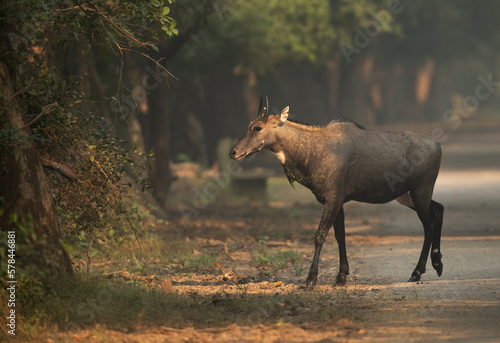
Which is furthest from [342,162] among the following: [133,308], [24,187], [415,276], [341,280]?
[24,187]

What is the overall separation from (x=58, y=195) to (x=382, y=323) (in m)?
4.25

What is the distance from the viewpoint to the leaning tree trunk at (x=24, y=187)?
30.7 ft

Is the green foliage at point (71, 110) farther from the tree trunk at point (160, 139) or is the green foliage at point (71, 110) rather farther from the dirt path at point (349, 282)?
the tree trunk at point (160, 139)

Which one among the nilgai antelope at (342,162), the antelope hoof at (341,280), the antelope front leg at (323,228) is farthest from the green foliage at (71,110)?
the antelope hoof at (341,280)

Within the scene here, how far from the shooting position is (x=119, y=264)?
14117 millimetres

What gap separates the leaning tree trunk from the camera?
9359mm

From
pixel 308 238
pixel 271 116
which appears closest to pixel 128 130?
pixel 308 238

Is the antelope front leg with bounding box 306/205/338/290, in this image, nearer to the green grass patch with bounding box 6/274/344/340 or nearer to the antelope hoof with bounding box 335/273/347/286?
the antelope hoof with bounding box 335/273/347/286

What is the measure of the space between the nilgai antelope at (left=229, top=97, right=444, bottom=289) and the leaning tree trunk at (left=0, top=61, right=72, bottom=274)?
10.5 feet

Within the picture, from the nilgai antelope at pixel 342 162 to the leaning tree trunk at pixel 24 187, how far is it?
3191mm

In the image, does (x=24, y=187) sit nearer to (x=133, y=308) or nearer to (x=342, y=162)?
(x=133, y=308)

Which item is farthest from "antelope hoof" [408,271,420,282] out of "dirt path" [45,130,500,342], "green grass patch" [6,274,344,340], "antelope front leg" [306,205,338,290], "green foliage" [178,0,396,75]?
"green foliage" [178,0,396,75]

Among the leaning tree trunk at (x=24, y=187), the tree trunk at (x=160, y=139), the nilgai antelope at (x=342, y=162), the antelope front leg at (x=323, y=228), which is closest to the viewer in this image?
the leaning tree trunk at (x=24, y=187)

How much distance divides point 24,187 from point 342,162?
15.0ft
